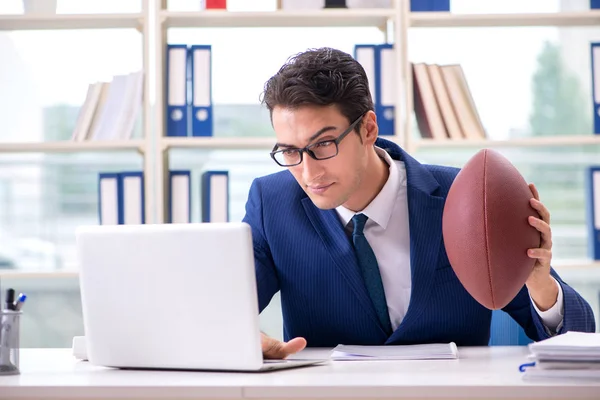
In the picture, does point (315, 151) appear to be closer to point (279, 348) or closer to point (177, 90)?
point (279, 348)

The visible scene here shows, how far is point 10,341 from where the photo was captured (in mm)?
1396

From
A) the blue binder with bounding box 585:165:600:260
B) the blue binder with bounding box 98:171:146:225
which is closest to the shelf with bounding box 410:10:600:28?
the blue binder with bounding box 585:165:600:260

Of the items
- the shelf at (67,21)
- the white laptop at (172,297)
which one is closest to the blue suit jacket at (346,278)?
the white laptop at (172,297)

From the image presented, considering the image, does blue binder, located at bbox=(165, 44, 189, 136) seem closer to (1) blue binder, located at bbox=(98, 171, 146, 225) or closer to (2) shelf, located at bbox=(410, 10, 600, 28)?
(1) blue binder, located at bbox=(98, 171, 146, 225)

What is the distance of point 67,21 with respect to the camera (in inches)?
117

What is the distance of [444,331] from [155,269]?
77 cm

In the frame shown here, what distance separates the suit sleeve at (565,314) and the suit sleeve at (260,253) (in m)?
0.56

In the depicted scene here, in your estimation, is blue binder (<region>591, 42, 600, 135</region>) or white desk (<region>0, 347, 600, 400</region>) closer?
white desk (<region>0, 347, 600, 400</region>)

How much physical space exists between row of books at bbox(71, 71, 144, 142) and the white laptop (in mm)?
1563

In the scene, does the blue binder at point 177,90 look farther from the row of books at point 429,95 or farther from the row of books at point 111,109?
the row of books at point 429,95

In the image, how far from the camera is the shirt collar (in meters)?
1.88

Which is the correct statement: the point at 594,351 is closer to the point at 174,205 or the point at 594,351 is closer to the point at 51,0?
the point at 174,205

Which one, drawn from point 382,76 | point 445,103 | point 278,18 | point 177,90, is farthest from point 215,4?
point 445,103

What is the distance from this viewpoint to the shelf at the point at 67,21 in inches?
115
